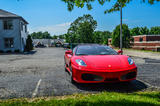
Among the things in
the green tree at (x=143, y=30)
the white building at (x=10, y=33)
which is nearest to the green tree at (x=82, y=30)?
the white building at (x=10, y=33)

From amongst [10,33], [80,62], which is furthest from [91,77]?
[10,33]

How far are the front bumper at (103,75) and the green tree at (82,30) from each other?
48.4 meters

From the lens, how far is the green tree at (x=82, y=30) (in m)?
52.6

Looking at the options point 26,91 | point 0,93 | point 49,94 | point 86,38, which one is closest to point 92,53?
point 49,94

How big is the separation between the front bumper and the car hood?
0.15m

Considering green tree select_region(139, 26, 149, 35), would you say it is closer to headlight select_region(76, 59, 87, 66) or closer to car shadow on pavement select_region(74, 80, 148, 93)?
car shadow on pavement select_region(74, 80, 148, 93)

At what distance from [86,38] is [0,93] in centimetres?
4927

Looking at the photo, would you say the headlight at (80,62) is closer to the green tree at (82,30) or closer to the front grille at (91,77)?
the front grille at (91,77)

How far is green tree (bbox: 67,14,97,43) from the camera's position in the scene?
52.6 meters

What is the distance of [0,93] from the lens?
11.9ft

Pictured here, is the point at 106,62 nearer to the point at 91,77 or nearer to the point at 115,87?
the point at 91,77

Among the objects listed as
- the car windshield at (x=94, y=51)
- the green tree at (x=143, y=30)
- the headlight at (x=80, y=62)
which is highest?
the green tree at (x=143, y=30)

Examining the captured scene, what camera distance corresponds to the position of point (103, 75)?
3688 millimetres

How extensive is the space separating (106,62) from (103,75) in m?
0.46
